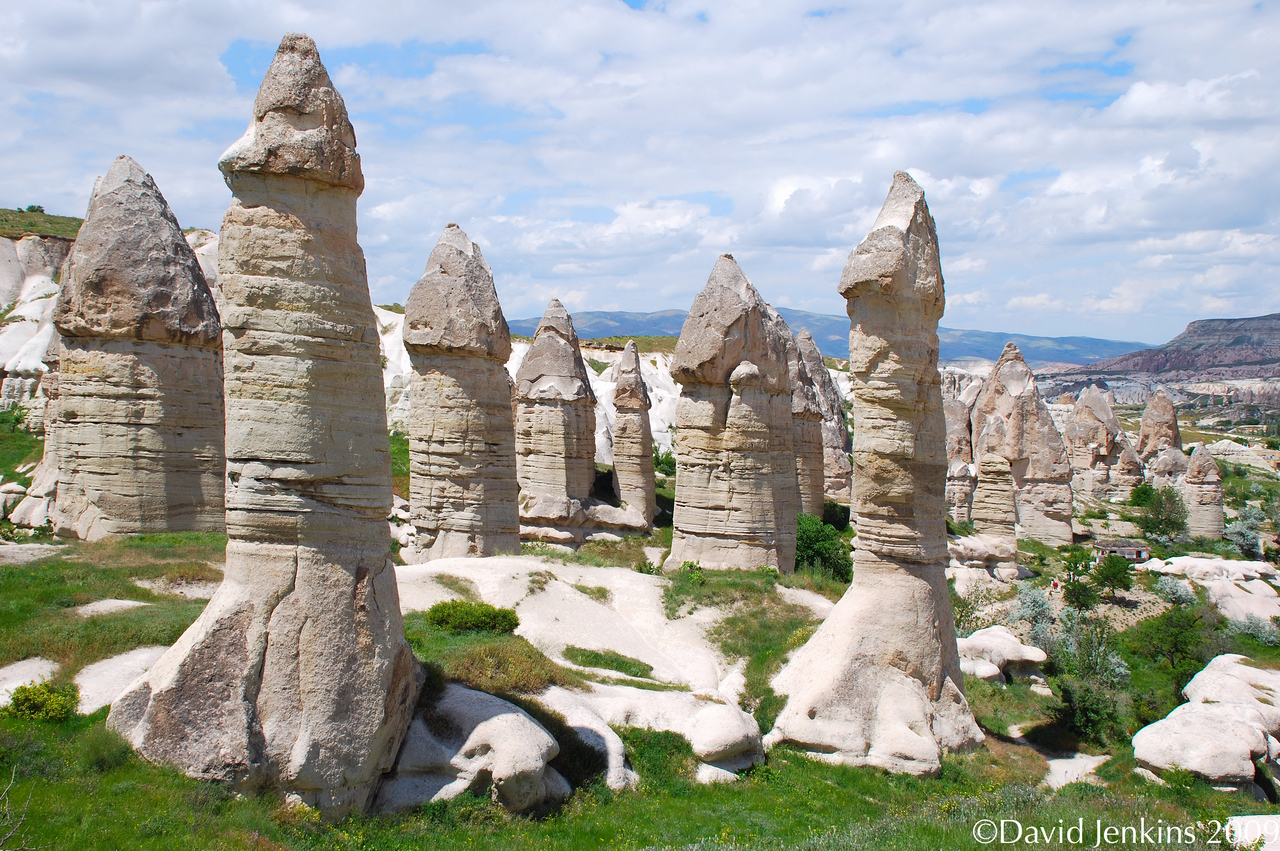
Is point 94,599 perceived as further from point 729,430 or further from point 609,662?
point 729,430

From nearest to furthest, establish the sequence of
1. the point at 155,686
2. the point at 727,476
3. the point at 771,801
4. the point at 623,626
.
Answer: the point at 155,686 → the point at 771,801 → the point at 623,626 → the point at 727,476

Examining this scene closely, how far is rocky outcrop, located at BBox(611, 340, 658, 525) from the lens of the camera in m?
28.4

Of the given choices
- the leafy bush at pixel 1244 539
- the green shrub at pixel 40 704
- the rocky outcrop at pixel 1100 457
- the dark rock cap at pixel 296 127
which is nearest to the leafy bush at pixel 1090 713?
the dark rock cap at pixel 296 127

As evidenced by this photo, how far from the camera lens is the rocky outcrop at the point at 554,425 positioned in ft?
86.3

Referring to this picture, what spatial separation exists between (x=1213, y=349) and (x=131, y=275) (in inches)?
7190

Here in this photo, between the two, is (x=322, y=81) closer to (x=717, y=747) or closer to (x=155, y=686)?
(x=155, y=686)

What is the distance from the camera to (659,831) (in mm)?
8727

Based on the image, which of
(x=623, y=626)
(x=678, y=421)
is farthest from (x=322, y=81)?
(x=678, y=421)

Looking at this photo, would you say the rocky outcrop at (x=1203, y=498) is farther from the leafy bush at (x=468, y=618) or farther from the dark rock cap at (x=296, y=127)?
the dark rock cap at (x=296, y=127)

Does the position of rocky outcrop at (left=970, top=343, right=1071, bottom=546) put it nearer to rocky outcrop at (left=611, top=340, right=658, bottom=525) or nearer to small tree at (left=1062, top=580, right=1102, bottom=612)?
small tree at (left=1062, top=580, right=1102, bottom=612)

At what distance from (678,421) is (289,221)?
13.4 metres

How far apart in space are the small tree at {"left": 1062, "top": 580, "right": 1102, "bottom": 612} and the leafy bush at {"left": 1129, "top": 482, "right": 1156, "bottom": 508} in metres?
20.6

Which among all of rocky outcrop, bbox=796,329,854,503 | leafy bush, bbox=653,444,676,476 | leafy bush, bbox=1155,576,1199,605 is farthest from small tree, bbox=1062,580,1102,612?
leafy bush, bbox=653,444,676,476

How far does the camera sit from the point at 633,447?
28.6 metres
